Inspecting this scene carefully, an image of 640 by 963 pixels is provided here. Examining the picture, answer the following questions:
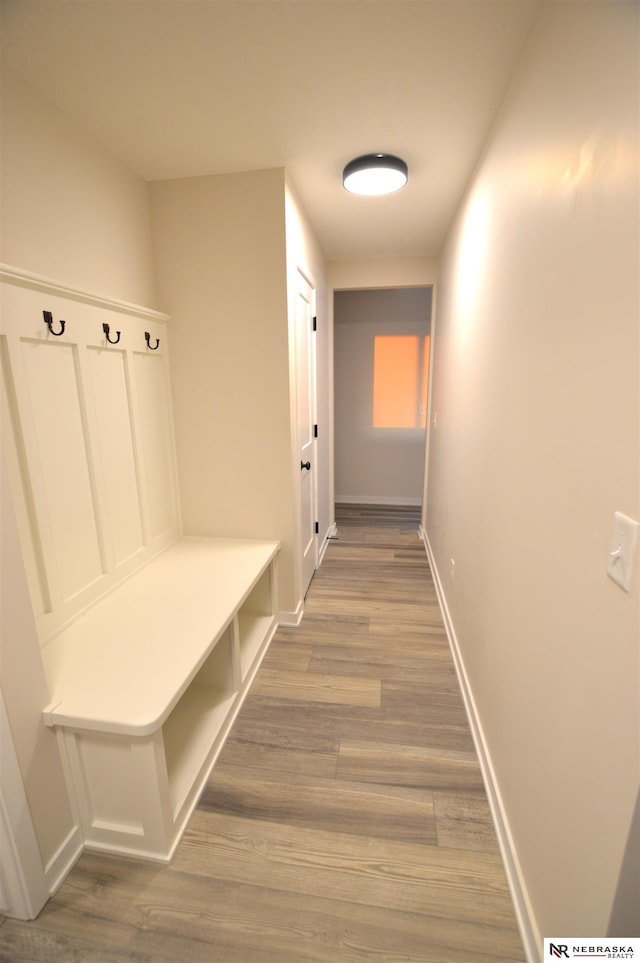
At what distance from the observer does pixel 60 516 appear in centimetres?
155

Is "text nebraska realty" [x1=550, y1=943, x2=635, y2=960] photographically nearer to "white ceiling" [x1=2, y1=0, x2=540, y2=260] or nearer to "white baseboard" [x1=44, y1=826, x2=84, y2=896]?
"white baseboard" [x1=44, y1=826, x2=84, y2=896]

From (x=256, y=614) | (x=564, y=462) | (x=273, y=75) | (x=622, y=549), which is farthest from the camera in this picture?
(x=256, y=614)

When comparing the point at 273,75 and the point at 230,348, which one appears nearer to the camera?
the point at 273,75

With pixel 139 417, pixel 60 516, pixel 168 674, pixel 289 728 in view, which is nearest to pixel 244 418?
pixel 139 417

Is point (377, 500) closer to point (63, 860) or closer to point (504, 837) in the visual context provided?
point (504, 837)

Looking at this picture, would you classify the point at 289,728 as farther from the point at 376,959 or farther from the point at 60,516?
the point at 60,516

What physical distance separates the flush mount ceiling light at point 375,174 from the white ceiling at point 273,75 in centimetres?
4

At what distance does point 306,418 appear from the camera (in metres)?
2.79

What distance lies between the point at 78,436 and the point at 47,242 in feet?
2.30

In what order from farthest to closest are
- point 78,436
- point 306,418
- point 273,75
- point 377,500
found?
point 377,500 → point 306,418 → point 78,436 → point 273,75

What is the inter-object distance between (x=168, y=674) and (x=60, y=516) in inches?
28.3

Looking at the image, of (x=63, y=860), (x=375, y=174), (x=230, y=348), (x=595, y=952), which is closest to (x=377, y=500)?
(x=230, y=348)

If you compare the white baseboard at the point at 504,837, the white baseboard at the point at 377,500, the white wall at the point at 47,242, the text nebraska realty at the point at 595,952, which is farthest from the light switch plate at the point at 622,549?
the white baseboard at the point at 377,500

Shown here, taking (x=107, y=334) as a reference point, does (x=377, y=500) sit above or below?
below
